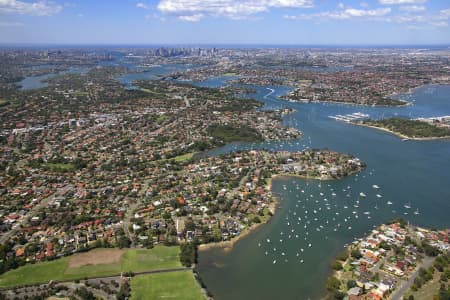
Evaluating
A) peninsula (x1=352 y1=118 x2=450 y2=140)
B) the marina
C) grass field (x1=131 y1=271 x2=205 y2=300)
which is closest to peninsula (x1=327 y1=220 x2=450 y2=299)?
grass field (x1=131 y1=271 x2=205 y2=300)

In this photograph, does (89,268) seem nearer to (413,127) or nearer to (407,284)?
(407,284)

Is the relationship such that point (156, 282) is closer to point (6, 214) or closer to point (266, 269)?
point (266, 269)

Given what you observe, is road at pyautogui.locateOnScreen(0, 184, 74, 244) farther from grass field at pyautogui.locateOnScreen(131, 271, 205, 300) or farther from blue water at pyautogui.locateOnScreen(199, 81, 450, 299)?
blue water at pyautogui.locateOnScreen(199, 81, 450, 299)

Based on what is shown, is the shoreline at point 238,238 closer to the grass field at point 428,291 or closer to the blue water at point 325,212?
the blue water at point 325,212

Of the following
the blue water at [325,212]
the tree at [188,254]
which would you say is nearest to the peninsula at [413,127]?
the blue water at [325,212]

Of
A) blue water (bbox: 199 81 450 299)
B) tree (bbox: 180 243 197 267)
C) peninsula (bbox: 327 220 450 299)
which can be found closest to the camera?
peninsula (bbox: 327 220 450 299)

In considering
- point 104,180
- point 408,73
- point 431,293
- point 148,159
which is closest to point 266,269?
point 431,293
